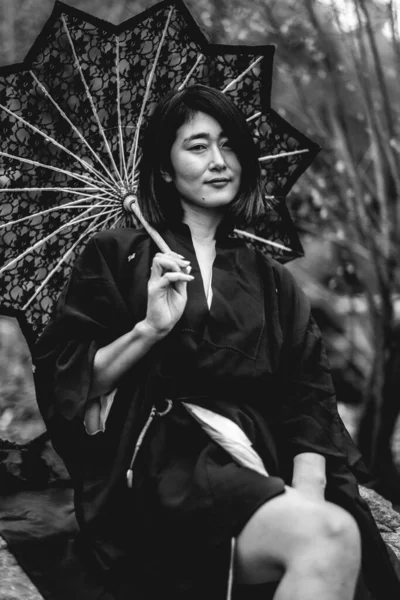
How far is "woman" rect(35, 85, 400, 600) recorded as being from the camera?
90.2 inches

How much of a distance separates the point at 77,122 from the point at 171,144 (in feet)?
1.69

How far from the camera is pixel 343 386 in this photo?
8297mm

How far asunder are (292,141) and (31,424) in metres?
4.32

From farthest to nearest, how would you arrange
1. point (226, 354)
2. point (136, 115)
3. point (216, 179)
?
point (136, 115) < point (216, 179) < point (226, 354)

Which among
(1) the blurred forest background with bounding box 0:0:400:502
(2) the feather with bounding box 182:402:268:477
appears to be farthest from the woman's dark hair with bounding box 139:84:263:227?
(1) the blurred forest background with bounding box 0:0:400:502

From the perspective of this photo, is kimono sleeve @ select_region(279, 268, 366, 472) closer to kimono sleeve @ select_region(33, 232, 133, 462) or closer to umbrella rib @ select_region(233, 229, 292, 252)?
umbrella rib @ select_region(233, 229, 292, 252)

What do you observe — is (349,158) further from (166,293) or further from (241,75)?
(166,293)

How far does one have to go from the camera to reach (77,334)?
2641mm

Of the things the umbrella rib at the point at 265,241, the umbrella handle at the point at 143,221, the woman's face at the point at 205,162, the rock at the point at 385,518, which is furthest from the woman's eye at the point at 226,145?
the rock at the point at 385,518

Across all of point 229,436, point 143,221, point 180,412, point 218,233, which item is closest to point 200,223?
point 218,233

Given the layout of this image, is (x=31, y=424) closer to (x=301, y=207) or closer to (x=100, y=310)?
(x=301, y=207)

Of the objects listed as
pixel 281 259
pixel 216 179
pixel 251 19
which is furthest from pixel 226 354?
pixel 251 19

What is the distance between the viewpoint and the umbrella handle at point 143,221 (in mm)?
2596

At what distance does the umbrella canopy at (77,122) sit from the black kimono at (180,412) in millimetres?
363
